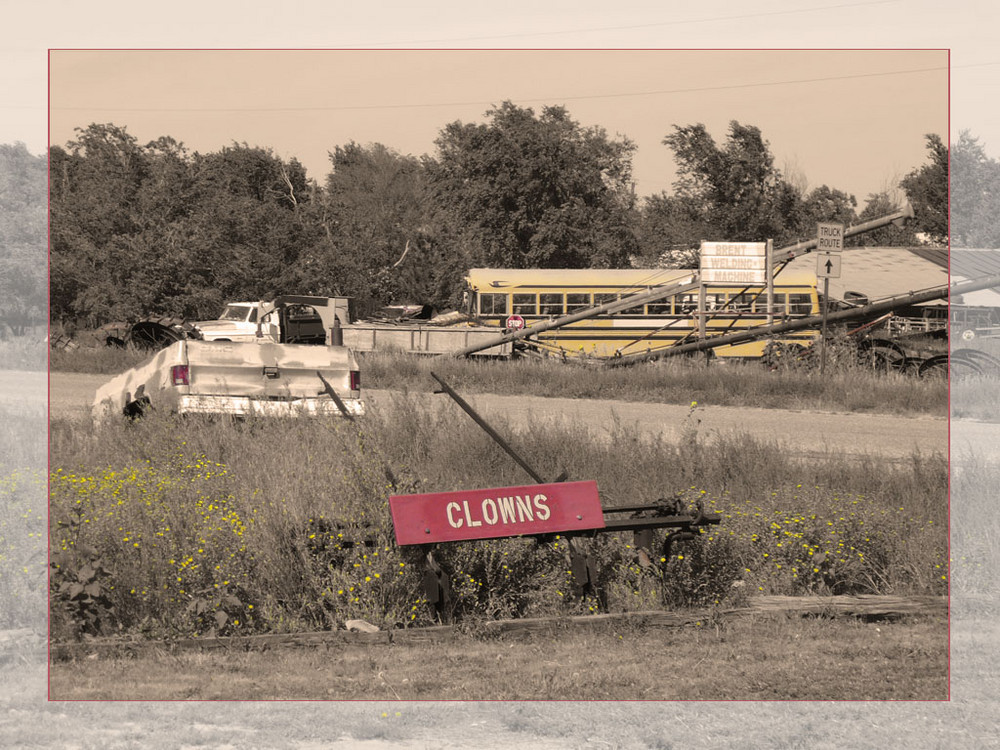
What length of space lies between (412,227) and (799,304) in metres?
28.7

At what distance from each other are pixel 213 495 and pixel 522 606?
8.96 ft

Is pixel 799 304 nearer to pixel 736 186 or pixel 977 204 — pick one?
pixel 736 186

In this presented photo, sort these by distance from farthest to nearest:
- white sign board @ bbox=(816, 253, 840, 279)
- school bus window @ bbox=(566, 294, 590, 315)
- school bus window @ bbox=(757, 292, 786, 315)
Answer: school bus window @ bbox=(566, 294, 590, 315)
school bus window @ bbox=(757, 292, 786, 315)
white sign board @ bbox=(816, 253, 840, 279)

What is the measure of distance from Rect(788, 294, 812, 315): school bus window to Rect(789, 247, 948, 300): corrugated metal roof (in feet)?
34.5

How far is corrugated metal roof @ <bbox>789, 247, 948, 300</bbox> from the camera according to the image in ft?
152

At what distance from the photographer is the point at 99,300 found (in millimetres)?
36719

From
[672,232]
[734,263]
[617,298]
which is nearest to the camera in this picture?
[734,263]

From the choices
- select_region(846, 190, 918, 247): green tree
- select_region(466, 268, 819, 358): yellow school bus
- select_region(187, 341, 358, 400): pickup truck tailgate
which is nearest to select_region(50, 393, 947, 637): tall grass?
select_region(187, 341, 358, 400): pickup truck tailgate

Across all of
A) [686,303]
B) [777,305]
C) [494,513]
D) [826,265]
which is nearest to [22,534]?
[494,513]

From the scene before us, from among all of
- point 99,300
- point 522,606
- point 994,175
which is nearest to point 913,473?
point 522,606

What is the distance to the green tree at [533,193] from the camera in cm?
4809

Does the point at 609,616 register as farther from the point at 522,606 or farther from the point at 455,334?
the point at 455,334

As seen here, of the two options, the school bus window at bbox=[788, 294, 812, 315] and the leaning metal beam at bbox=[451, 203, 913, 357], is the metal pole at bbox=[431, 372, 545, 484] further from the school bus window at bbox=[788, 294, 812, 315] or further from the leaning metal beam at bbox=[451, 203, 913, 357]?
the school bus window at bbox=[788, 294, 812, 315]

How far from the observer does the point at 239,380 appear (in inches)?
503
